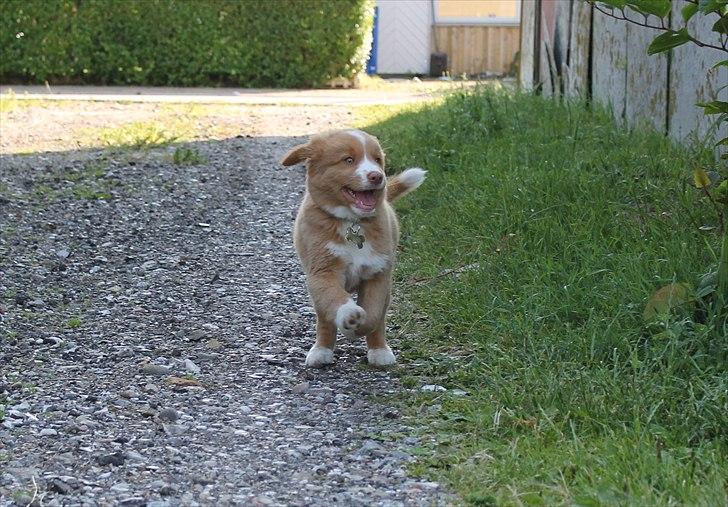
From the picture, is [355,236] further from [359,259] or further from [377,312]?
[377,312]

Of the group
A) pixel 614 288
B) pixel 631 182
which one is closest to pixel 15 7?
pixel 631 182

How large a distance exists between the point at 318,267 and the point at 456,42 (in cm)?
1830

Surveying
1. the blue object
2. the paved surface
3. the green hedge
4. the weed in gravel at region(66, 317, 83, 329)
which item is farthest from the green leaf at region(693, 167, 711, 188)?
the blue object

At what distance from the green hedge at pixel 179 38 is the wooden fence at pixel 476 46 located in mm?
4822

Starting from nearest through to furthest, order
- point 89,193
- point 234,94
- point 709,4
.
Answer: point 709,4
point 89,193
point 234,94

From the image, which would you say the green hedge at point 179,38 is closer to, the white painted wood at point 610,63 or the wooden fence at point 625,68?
the wooden fence at point 625,68

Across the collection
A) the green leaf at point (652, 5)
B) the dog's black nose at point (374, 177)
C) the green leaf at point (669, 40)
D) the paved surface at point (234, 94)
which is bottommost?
the paved surface at point (234, 94)

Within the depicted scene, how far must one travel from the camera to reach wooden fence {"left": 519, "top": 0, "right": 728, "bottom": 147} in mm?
6867

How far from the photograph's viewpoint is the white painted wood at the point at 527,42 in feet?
40.0

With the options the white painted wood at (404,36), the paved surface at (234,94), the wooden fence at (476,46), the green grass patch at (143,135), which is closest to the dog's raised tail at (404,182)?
the green grass patch at (143,135)

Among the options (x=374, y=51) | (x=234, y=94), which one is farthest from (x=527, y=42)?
(x=374, y=51)

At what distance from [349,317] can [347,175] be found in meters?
0.64

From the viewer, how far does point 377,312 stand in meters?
4.81

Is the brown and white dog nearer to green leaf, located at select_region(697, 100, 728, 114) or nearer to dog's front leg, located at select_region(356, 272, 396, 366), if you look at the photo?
dog's front leg, located at select_region(356, 272, 396, 366)
